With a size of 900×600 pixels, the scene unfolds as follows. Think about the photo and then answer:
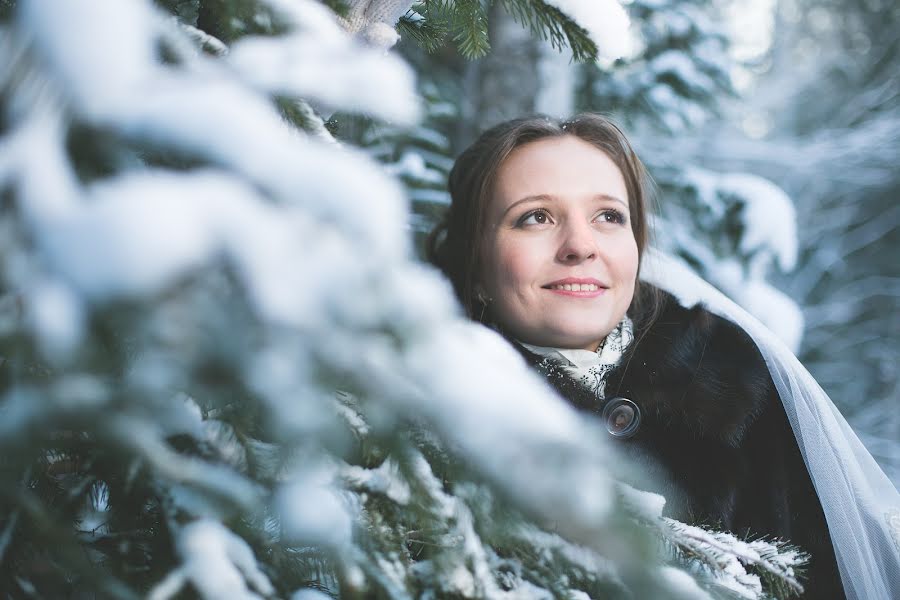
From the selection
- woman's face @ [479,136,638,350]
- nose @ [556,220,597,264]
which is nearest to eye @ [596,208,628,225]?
woman's face @ [479,136,638,350]

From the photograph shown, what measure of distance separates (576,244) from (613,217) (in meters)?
0.24

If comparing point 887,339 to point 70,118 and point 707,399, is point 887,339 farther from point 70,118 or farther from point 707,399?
point 70,118

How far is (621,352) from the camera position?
66.5 inches

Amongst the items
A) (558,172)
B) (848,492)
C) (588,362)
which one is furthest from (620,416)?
(558,172)

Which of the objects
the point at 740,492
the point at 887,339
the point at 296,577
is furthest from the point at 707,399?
the point at 887,339

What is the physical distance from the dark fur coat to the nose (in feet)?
0.95

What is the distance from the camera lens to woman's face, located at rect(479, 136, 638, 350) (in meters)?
1.55

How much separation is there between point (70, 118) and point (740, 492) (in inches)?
63.9

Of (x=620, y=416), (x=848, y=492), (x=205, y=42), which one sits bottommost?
(x=620, y=416)

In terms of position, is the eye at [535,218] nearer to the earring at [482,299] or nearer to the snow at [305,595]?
the earring at [482,299]

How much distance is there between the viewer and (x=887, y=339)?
5.63m

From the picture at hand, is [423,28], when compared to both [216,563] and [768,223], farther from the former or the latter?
[768,223]

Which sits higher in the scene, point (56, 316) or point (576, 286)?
point (56, 316)

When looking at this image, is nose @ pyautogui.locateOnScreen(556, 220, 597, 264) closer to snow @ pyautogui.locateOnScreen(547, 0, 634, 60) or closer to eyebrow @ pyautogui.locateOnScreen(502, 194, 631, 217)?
eyebrow @ pyautogui.locateOnScreen(502, 194, 631, 217)
